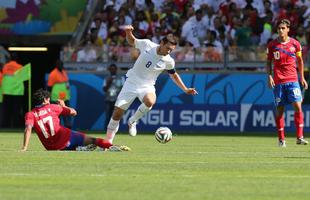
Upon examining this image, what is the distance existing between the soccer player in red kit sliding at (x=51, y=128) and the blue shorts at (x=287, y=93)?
4.64 meters

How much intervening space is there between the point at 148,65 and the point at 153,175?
726 centimetres

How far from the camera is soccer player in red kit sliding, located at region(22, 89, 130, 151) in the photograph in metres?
Result: 16.7

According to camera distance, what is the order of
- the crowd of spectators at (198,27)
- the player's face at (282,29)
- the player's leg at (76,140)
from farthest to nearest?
1. the crowd of spectators at (198,27)
2. the player's face at (282,29)
3. the player's leg at (76,140)

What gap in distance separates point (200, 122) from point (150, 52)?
1206 cm

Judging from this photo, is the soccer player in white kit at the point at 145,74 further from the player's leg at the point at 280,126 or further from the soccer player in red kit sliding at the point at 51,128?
the player's leg at the point at 280,126

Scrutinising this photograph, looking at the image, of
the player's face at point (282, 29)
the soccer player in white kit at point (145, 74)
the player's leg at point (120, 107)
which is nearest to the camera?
the player's leg at point (120, 107)

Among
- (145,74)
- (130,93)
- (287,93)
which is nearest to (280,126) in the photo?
(287,93)

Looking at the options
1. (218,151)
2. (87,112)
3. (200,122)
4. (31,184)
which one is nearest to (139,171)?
(31,184)

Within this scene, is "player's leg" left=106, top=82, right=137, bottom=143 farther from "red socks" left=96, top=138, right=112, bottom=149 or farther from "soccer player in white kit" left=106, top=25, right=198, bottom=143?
"red socks" left=96, top=138, right=112, bottom=149

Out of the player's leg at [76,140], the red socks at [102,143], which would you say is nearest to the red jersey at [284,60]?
the red socks at [102,143]

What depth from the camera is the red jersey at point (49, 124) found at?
54.7ft

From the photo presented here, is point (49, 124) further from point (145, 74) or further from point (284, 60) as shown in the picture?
point (284, 60)

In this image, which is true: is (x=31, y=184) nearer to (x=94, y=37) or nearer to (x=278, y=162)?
(x=278, y=162)

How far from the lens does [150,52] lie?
Result: 1917 centimetres
